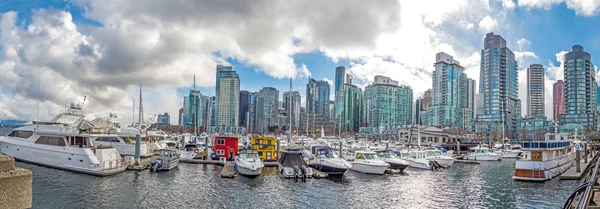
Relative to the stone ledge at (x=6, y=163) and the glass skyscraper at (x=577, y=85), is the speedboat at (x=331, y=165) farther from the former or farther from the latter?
the glass skyscraper at (x=577, y=85)

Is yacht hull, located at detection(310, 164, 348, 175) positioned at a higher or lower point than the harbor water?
higher

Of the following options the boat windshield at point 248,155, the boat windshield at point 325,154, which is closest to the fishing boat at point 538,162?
the boat windshield at point 325,154

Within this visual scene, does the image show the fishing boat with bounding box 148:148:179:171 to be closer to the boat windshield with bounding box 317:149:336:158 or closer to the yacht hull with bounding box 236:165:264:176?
the yacht hull with bounding box 236:165:264:176

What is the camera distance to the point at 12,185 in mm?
3734

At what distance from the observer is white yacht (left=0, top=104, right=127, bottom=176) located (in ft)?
126

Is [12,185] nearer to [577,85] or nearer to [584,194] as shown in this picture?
[584,194]

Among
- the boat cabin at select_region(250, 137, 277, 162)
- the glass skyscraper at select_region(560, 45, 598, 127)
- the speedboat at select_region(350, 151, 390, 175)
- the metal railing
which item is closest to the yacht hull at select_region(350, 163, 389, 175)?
the speedboat at select_region(350, 151, 390, 175)

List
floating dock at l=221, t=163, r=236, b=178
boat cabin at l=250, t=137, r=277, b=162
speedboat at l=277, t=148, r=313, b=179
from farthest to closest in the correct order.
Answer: boat cabin at l=250, t=137, r=277, b=162 < speedboat at l=277, t=148, r=313, b=179 < floating dock at l=221, t=163, r=236, b=178

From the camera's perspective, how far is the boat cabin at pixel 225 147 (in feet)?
177

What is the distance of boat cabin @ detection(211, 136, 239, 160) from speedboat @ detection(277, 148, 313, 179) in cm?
1332

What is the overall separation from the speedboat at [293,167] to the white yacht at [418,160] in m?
20.0

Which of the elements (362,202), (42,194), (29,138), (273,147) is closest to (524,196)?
(362,202)

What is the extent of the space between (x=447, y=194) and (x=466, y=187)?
5558mm

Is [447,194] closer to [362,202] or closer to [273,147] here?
[362,202]
